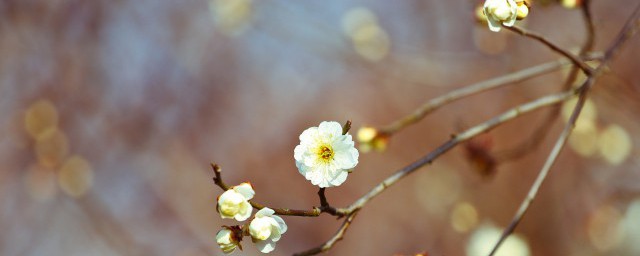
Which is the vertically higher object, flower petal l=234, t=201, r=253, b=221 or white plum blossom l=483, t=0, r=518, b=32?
white plum blossom l=483, t=0, r=518, b=32

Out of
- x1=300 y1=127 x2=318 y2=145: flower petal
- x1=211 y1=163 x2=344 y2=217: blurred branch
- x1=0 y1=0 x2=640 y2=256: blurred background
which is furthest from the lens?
x1=0 y1=0 x2=640 y2=256: blurred background

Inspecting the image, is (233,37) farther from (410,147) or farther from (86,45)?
(410,147)

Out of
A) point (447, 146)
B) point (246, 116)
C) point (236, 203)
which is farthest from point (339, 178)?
point (246, 116)

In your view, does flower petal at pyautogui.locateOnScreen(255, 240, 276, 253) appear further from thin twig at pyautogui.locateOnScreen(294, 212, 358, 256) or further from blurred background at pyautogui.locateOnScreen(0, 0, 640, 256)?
blurred background at pyautogui.locateOnScreen(0, 0, 640, 256)

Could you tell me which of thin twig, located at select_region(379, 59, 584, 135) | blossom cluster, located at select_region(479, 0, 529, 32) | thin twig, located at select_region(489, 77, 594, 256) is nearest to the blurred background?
thin twig, located at select_region(379, 59, 584, 135)

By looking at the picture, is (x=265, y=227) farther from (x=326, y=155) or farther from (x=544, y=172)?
(x=544, y=172)
